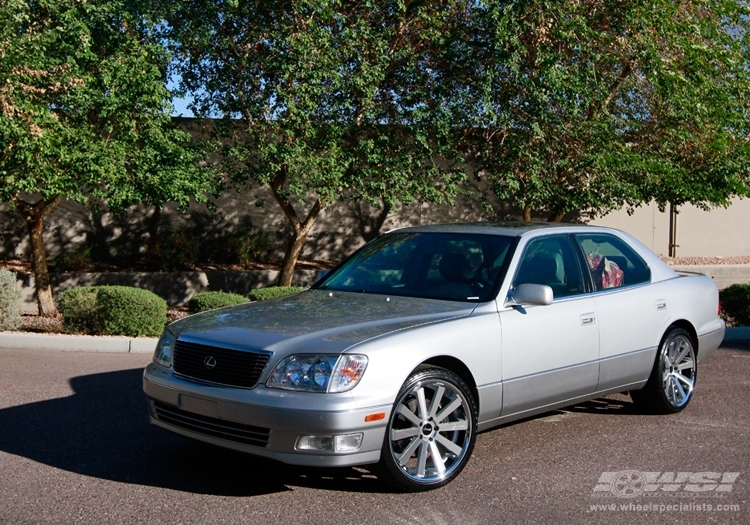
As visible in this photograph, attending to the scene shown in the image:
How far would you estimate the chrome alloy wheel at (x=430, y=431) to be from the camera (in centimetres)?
527

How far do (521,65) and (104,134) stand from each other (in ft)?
20.6

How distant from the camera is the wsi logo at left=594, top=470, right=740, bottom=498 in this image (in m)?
5.46

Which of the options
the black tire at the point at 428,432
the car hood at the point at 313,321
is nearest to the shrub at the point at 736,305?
the car hood at the point at 313,321

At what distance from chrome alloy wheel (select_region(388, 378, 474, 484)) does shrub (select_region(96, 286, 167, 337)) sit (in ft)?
21.2

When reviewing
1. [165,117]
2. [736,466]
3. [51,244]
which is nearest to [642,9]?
[165,117]

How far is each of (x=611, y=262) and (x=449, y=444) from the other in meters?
2.61

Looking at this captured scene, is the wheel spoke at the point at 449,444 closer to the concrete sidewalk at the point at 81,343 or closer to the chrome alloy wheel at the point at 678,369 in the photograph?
the chrome alloy wheel at the point at 678,369

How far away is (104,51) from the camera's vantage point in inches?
480

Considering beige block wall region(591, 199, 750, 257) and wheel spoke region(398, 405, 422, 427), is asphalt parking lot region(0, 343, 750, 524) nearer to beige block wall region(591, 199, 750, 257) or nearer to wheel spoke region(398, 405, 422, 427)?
wheel spoke region(398, 405, 422, 427)

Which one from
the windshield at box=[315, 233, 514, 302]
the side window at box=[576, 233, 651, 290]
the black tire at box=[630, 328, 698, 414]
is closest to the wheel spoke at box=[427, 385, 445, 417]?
the windshield at box=[315, 233, 514, 302]

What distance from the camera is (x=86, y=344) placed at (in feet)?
35.1

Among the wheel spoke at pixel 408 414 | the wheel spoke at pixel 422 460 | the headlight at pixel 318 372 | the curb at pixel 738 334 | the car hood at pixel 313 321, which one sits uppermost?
the car hood at pixel 313 321

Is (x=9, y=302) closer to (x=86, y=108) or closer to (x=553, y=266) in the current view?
(x=86, y=108)

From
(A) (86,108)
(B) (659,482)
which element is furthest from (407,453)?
(A) (86,108)
